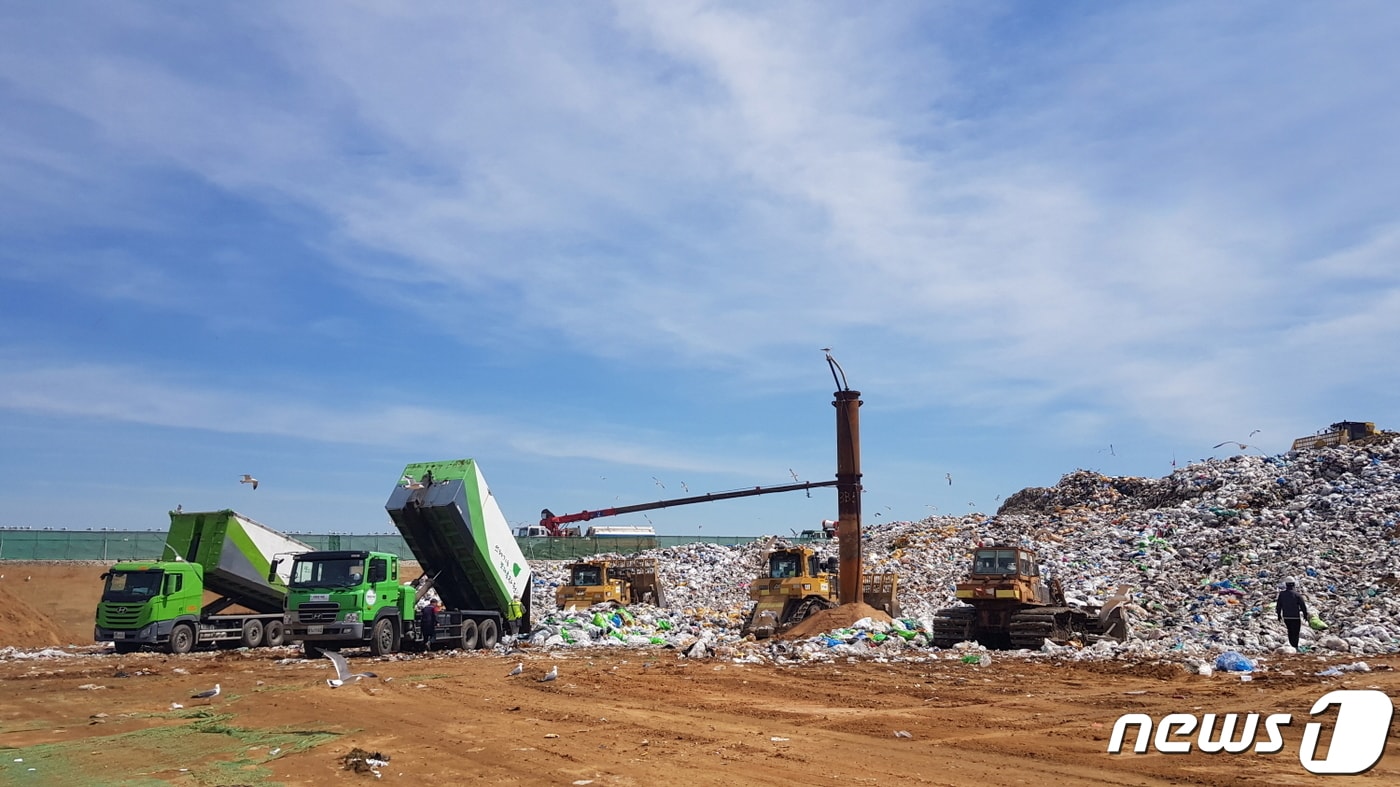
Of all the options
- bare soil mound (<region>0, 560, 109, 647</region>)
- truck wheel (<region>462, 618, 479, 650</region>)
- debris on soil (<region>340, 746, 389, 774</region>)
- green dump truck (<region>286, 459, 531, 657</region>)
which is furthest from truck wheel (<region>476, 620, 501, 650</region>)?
bare soil mound (<region>0, 560, 109, 647</region>)

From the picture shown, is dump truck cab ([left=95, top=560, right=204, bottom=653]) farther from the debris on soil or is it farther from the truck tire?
the debris on soil

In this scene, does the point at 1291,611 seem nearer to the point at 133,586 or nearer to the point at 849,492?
the point at 849,492

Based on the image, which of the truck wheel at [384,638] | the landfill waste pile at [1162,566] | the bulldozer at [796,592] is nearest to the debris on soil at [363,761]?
the landfill waste pile at [1162,566]

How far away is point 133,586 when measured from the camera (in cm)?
1869

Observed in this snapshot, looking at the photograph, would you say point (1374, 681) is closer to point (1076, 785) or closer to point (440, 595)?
point (1076, 785)

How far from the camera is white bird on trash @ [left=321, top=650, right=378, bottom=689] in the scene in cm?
1295

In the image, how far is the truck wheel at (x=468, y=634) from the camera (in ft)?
61.6

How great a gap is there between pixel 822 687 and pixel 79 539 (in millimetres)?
26426

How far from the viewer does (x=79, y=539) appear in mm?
29734

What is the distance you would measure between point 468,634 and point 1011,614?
Result: 987 centimetres

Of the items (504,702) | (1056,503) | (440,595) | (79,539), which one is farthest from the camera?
(1056,503)

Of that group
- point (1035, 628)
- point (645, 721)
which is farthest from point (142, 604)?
point (1035, 628)

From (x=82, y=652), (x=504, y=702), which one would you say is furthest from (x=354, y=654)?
(x=504, y=702)

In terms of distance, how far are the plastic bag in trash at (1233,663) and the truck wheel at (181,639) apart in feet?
58.0
